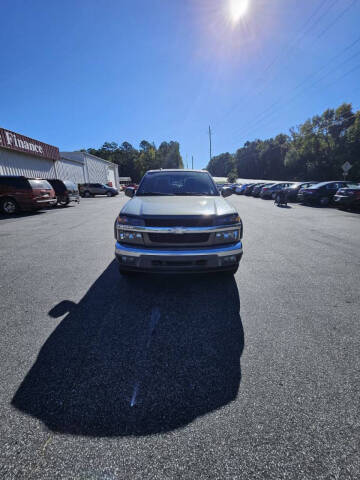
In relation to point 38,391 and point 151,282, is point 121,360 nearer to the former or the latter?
point 38,391

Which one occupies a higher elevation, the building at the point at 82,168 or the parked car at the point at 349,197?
the building at the point at 82,168

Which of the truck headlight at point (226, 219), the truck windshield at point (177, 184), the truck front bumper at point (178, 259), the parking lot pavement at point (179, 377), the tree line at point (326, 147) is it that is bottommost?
the parking lot pavement at point (179, 377)

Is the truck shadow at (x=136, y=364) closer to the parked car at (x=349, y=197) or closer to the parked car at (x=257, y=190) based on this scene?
the parked car at (x=349, y=197)

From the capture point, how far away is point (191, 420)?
1.42m

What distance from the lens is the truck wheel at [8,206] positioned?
10.4 meters

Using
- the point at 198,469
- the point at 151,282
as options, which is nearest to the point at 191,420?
the point at 198,469

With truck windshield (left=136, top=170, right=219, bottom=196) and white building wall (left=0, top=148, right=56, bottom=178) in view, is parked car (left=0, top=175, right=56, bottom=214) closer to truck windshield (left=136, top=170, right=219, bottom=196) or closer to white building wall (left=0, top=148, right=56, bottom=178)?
white building wall (left=0, top=148, right=56, bottom=178)

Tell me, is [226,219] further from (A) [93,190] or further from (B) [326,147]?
(B) [326,147]

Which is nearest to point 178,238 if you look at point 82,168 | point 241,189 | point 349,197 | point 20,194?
point 20,194

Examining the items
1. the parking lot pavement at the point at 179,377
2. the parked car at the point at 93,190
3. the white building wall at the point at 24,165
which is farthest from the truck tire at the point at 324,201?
the parked car at the point at 93,190

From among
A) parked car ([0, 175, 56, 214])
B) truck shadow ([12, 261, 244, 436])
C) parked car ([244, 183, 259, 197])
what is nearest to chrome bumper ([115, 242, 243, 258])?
truck shadow ([12, 261, 244, 436])

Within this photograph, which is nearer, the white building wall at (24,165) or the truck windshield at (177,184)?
the truck windshield at (177,184)

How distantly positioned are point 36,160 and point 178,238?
22182 mm

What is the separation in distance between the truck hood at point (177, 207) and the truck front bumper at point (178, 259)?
1.59 ft
